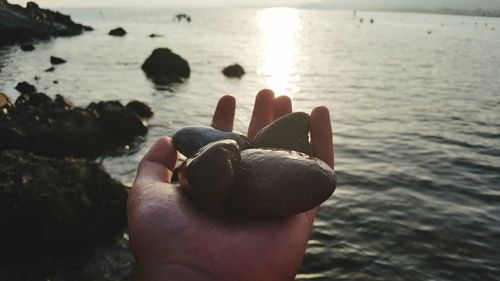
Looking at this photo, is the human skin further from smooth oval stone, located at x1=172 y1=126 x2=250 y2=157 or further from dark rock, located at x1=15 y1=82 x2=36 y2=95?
dark rock, located at x1=15 y1=82 x2=36 y2=95

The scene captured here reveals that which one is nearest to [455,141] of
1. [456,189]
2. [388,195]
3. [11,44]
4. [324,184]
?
[456,189]

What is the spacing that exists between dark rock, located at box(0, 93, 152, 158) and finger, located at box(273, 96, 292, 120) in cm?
965

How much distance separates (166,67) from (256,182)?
1211 inches

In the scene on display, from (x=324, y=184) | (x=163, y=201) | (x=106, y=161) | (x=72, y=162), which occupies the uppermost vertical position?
(x=324, y=184)

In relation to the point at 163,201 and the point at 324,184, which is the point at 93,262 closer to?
the point at 163,201

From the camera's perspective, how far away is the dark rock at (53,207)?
6.98 meters

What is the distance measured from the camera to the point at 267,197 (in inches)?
132

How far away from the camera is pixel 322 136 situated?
4.55m

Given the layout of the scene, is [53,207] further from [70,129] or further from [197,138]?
[70,129]

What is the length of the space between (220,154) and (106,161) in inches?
424

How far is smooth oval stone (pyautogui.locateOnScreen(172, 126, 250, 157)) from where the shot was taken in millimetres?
4785

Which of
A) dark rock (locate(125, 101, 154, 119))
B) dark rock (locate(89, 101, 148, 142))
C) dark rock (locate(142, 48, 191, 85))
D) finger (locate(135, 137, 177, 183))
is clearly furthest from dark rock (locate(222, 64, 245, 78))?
finger (locate(135, 137, 177, 183))

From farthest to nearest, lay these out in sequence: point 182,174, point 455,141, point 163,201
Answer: point 455,141
point 182,174
point 163,201

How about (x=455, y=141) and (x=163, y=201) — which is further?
(x=455, y=141)
